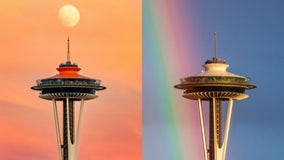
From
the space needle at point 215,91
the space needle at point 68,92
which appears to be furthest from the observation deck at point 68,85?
the space needle at point 215,91

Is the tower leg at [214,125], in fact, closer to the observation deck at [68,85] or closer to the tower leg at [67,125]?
the observation deck at [68,85]

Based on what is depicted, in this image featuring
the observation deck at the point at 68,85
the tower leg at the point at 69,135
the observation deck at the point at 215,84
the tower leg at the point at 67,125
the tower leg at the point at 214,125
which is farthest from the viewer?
the tower leg at the point at 67,125

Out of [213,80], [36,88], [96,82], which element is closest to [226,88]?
[213,80]

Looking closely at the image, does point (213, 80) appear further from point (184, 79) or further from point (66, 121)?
point (66, 121)

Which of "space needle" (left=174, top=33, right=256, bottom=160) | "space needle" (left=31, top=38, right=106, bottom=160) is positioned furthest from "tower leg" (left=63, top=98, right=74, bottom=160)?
"space needle" (left=174, top=33, right=256, bottom=160)

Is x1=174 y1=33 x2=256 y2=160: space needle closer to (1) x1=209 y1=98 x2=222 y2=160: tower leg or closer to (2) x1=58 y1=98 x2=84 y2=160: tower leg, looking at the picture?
(1) x1=209 y1=98 x2=222 y2=160: tower leg

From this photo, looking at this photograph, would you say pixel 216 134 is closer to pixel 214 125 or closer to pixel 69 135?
pixel 214 125

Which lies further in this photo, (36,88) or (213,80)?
(36,88)
